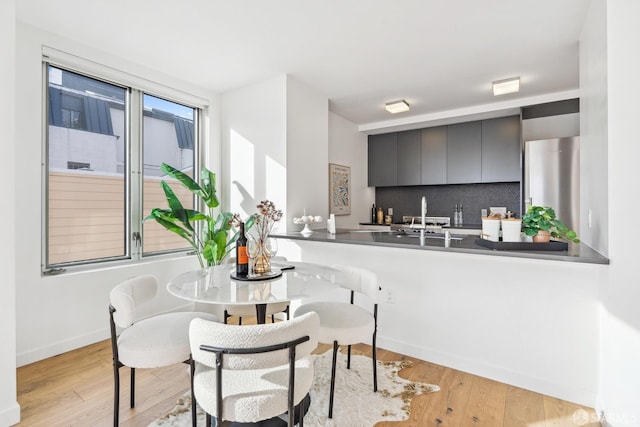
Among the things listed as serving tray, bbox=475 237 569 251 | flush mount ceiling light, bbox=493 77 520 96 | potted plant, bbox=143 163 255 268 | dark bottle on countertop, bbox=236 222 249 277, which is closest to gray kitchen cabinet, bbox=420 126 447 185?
flush mount ceiling light, bbox=493 77 520 96

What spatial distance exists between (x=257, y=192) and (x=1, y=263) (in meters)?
2.21

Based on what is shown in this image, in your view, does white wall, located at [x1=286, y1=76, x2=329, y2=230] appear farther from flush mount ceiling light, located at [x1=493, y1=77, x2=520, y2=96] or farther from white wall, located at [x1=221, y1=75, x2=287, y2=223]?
flush mount ceiling light, located at [x1=493, y1=77, x2=520, y2=96]

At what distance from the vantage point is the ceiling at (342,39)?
2.26 metres

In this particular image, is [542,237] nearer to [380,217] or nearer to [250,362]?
[250,362]

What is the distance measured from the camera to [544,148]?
362 cm

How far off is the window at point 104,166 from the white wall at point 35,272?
0.13 metres

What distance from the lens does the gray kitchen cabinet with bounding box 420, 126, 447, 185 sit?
4.87m

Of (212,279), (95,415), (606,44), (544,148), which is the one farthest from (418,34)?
(95,415)

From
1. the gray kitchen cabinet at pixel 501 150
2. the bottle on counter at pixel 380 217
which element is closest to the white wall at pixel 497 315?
the gray kitchen cabinet at pixel 501 150

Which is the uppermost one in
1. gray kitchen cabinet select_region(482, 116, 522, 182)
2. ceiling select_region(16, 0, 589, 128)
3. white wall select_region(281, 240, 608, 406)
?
ceiling select_region(16, 0, 589, 128)

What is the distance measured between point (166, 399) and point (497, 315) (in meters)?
2.33

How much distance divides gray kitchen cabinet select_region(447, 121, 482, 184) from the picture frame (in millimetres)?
1530

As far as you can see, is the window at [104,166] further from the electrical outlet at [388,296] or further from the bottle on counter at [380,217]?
the bottle on counter at [380,217]

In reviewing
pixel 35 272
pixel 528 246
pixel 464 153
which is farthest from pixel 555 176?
pixel 35 272
